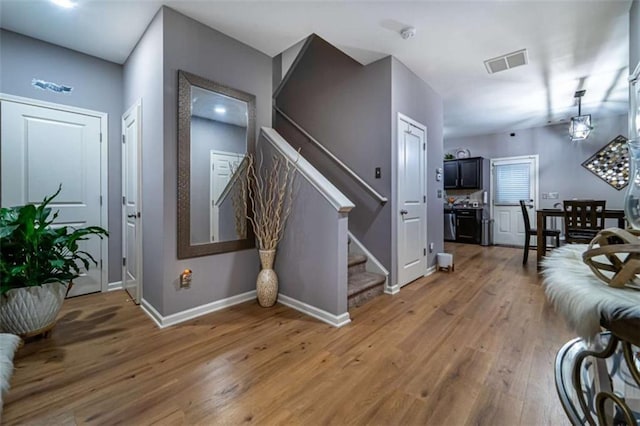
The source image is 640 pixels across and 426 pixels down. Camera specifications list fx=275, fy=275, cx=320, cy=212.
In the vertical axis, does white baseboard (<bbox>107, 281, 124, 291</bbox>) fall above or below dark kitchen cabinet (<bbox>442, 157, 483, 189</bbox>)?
below

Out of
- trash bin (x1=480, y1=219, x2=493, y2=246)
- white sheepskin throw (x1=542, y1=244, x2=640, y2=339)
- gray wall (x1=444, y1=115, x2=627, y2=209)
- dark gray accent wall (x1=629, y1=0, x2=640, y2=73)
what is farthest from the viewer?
trash bin (x1=480, y1=219, x2=493, y2=246)

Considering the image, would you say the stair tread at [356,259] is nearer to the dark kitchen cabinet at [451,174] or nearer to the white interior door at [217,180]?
the white interior door at [217,180]

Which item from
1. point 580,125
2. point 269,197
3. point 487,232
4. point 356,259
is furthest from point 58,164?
point 487,232

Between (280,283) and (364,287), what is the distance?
0.83m

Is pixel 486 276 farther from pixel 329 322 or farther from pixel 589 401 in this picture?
pixel 589 401

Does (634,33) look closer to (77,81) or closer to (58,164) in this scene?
(77,81)

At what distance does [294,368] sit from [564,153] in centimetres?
663

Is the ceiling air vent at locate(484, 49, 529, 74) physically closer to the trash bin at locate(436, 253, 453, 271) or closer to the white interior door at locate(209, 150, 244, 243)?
the trash bin at locate(436, 253, 453, 271)

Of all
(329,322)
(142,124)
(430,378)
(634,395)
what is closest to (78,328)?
(142,124)

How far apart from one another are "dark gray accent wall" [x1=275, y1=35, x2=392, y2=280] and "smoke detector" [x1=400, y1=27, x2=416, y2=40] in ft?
1.32

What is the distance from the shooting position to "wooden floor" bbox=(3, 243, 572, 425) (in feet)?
4.30

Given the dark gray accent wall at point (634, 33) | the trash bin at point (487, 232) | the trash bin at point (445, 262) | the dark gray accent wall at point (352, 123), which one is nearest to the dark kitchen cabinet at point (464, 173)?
the trash bin at point (487, 232)

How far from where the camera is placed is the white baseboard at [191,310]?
2.22 meters

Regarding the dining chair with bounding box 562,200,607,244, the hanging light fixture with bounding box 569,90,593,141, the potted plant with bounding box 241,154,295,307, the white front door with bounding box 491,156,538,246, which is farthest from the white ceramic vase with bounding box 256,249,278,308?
the white front door with bounding box 491,156,538,246
